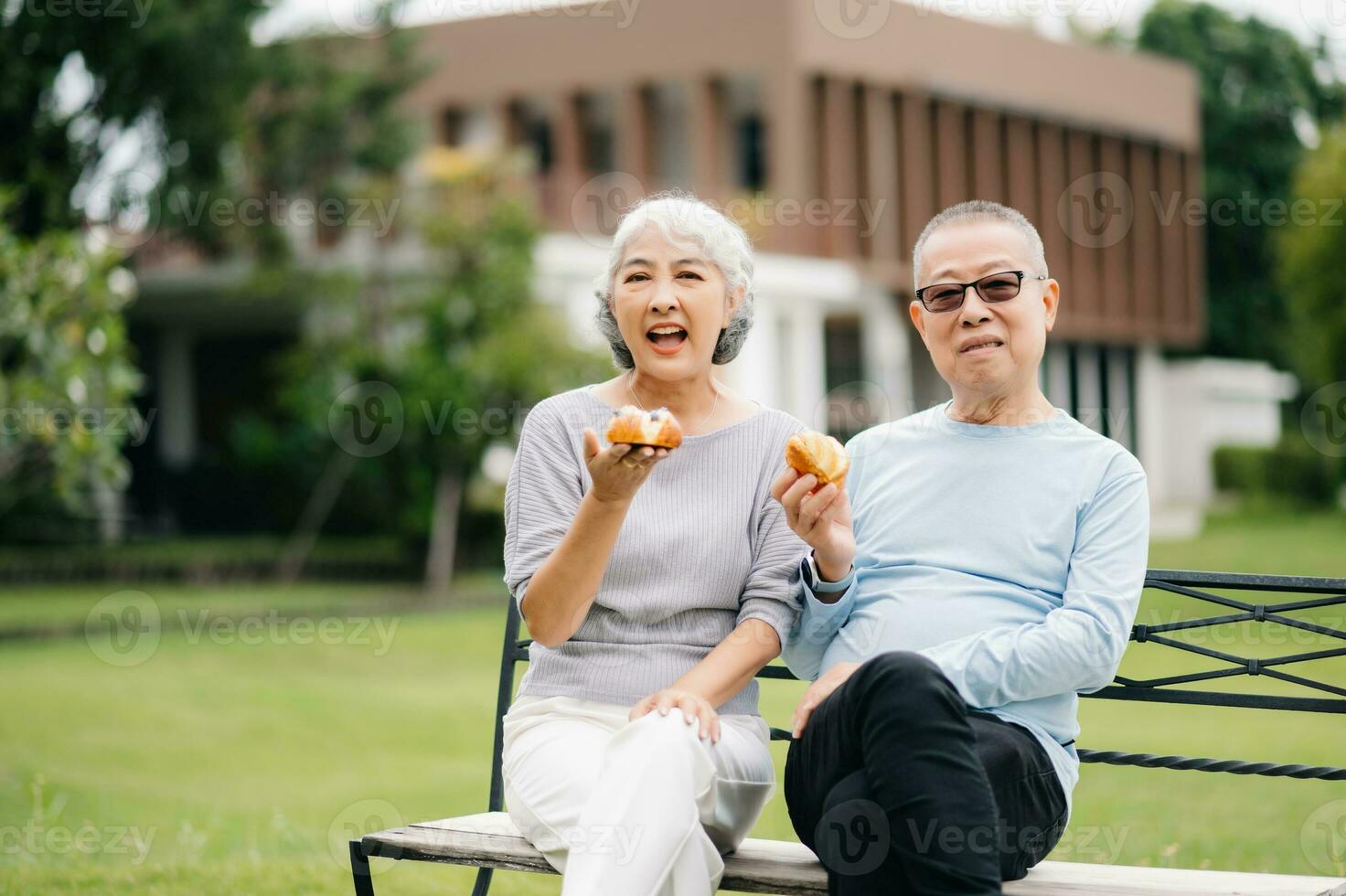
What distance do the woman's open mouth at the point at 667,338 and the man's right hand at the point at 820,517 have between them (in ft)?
1.28

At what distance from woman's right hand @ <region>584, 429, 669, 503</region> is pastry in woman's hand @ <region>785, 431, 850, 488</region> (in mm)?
Answer: 280

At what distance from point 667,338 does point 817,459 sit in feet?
1.72

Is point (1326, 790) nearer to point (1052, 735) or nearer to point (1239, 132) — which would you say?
point (1052, 735)

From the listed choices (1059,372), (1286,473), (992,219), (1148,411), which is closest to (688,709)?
(992,219)

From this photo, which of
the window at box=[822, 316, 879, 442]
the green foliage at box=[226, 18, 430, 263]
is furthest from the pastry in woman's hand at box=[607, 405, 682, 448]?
the window at box=[822, 316, 879, 442]

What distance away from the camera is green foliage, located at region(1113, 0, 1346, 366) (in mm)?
39312

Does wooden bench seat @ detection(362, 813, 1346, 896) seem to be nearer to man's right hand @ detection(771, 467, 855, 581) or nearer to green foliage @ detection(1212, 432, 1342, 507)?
man's right hand @ detection(771, 467, 855, 581)

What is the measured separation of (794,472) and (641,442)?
0.36 metres

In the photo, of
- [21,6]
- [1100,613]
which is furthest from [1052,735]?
[21,6]

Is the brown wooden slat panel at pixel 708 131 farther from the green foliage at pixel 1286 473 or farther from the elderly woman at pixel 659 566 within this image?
the elderly woman at pixel 659 566

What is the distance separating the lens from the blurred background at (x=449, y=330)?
8852 millimetres

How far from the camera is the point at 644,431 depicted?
123 inches

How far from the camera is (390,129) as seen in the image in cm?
2509

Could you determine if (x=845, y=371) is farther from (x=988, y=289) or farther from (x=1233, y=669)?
(x=988, y=289)
